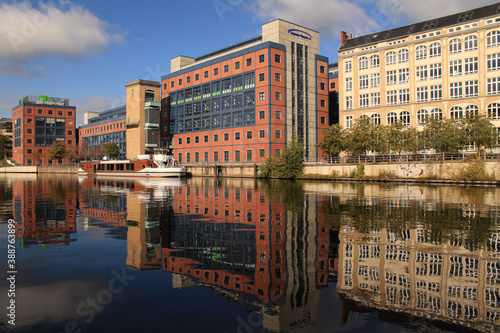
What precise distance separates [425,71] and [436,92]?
408 cm

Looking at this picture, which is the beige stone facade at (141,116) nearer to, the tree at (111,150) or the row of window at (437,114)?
the tree at (111,150)

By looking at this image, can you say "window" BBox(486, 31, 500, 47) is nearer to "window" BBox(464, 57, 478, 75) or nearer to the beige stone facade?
"window" BBox(464, 57, 478, 75)

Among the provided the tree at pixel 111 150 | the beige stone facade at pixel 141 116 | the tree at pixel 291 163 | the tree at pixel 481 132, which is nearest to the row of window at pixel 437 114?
the tree at pixel 481 132

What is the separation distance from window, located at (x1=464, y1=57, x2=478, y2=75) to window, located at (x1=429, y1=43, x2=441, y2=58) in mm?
4555

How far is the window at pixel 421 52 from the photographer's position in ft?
202

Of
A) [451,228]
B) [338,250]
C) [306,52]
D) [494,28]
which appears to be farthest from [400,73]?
[338,250]

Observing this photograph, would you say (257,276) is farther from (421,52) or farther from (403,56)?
(403,56)

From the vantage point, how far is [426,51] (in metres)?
61.4

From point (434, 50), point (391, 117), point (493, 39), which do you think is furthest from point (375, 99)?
point (493, 39)

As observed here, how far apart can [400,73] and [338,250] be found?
2429 inches

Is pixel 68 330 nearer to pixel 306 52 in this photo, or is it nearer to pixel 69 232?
pixel 69 232

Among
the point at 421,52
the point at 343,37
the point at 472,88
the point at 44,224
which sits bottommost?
the point at 44,224

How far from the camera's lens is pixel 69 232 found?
13523 mm

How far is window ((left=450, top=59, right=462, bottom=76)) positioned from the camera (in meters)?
58.3
